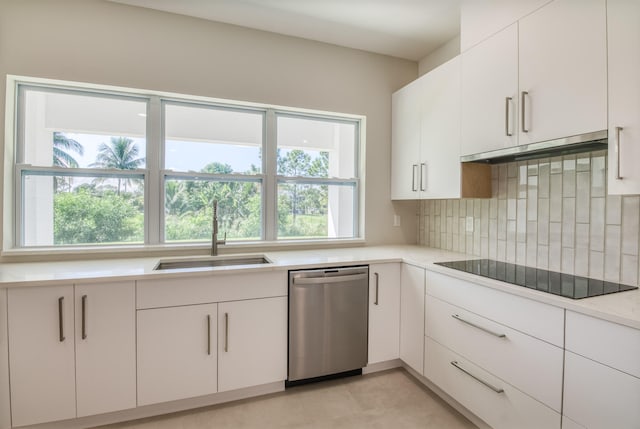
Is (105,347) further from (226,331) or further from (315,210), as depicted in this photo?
(315,210)

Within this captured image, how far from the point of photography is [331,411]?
193cm

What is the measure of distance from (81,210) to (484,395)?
113 inches

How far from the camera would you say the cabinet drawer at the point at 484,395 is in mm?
1424

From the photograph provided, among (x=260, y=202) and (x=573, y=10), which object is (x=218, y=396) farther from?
(x=573, y=10)

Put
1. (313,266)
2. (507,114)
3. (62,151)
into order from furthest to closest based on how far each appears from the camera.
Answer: (62,151), (313,266), (507,114)

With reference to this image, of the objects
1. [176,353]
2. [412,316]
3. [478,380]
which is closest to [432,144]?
[412,316]

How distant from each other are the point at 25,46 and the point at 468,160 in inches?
119

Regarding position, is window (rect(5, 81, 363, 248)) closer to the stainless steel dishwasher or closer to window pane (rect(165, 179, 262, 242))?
window pane (rect(165, 179, 262, 242))

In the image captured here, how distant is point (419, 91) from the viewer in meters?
2.60

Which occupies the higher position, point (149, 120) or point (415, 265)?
point (149, 120)

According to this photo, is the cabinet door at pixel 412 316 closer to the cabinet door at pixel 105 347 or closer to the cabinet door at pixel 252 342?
the cabinet door at pixel 252 342

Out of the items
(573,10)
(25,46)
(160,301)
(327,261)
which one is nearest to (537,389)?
(327,261)

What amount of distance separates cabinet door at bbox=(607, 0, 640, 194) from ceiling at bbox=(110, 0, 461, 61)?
3.84ft

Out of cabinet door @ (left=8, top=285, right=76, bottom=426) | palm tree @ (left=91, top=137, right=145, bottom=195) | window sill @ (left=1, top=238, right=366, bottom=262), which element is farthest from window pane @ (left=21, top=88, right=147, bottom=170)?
cabinet door @ (left=8, top=285, right=76, bottom=426)
